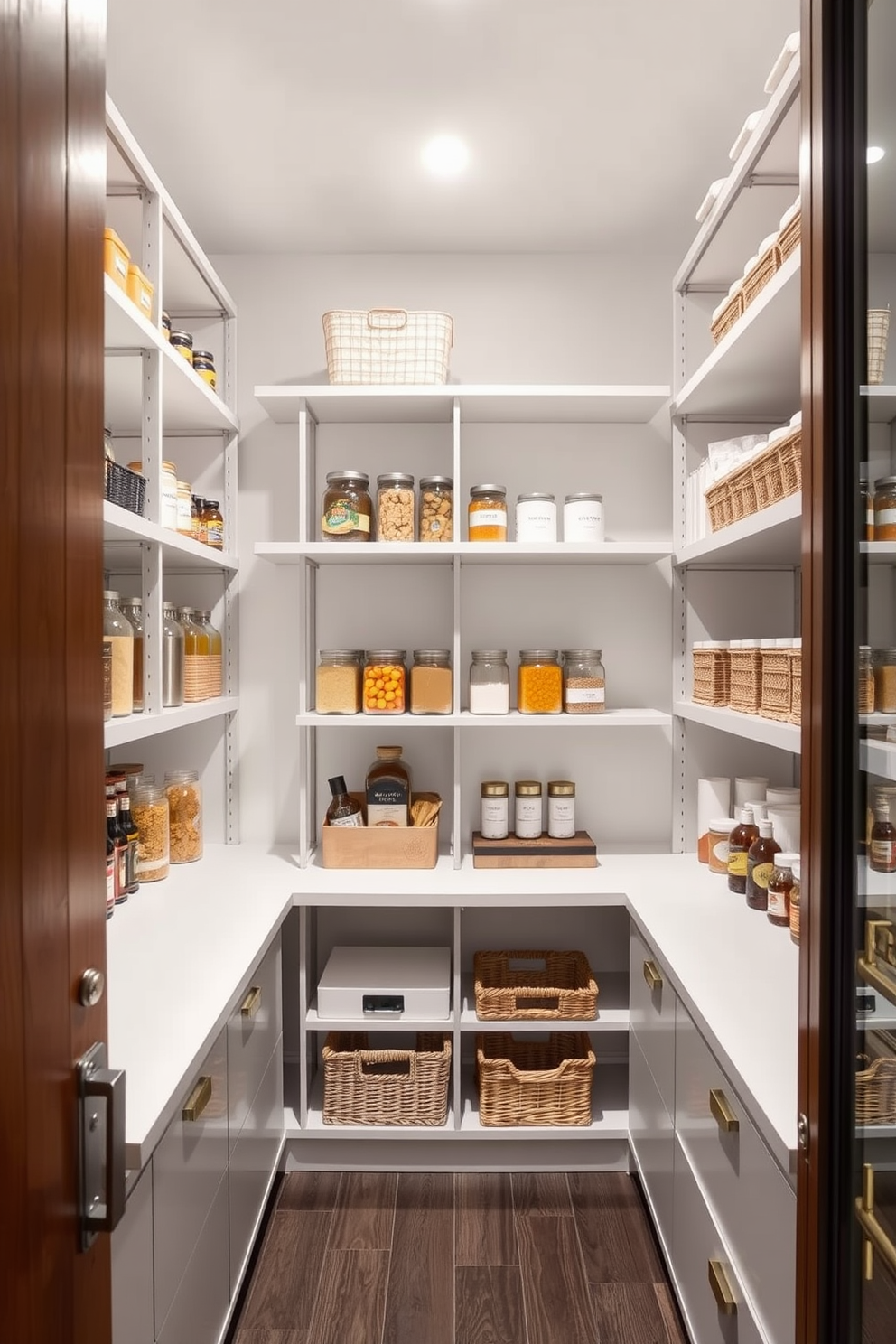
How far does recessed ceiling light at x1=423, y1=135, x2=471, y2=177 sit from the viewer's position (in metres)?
1.94

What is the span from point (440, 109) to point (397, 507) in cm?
88

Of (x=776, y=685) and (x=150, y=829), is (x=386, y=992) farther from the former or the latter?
(x=776, y=685)

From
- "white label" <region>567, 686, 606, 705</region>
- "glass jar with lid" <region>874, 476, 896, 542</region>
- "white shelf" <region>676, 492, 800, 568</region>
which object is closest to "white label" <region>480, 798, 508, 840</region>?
"white label" <region>567, 686, 606, 705</region>

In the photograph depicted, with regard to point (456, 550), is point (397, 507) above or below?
above

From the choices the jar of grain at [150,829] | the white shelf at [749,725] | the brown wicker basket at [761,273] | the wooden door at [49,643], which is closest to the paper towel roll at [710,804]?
the white shelf at [749,725]

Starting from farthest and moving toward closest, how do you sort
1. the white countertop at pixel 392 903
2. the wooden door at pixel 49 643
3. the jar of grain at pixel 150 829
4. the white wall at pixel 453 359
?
the white wall at pixel 453 359, the jar of grain at pixel 150 829, the white countertop at pixel 392 903, the wooden door at pixel 49 643

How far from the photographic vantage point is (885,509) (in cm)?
82

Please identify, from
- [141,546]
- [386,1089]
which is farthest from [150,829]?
[386,1089]

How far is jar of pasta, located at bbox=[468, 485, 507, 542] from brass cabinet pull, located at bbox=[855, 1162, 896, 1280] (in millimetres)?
1651

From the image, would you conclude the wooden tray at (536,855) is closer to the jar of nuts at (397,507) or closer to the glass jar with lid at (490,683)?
the glass jar with lid at (490,683)

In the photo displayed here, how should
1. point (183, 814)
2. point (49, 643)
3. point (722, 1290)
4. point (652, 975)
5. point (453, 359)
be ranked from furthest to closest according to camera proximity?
1. point (453, 359)
2. point (183, 814)
3. point (652, 975)
4. point (722, 1290)
5. point (49, 643)

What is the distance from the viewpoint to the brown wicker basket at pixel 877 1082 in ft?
2.55

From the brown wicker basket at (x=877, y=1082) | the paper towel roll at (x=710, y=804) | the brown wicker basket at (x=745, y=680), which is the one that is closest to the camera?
the brown wicker basket at (x=877, y=1082)

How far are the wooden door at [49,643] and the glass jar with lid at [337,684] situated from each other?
4.62 feet
